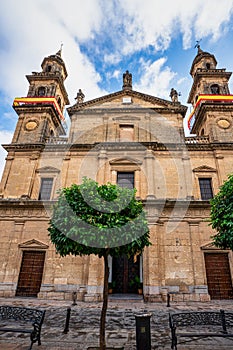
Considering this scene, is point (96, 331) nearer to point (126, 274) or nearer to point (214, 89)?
point (126, 274)

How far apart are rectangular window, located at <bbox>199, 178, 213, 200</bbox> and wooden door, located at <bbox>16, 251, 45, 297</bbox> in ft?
38.8

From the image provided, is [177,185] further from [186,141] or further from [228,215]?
[228,215]

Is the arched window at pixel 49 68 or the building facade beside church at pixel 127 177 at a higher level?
the arched window at pixel 49 68

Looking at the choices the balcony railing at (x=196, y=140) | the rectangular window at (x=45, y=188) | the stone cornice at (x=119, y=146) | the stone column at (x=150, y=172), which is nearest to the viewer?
the stone column at (x=150, y=172)

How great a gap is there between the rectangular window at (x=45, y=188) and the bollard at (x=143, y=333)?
12.6 m

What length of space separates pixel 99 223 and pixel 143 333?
2.87m

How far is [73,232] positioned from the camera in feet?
20.6

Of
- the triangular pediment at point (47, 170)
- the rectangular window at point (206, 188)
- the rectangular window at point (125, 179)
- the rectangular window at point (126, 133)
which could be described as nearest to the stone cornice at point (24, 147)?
the triangular pediment at point (47, 170)

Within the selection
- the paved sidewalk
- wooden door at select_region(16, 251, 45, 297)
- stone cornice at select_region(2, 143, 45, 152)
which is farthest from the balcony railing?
wooden door at select_region(16, 251, 45, 297)

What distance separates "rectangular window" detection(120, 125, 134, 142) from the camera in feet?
61.3

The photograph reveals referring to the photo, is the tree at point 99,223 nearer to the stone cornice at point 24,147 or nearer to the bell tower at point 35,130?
the bell tower at point 35,130

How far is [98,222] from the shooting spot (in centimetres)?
656

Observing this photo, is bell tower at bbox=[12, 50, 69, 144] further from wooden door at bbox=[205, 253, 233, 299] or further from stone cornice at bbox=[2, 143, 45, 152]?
wooden door at bbox=[205, 253, 233, 299]

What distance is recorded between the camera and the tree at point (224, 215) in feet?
25.9
